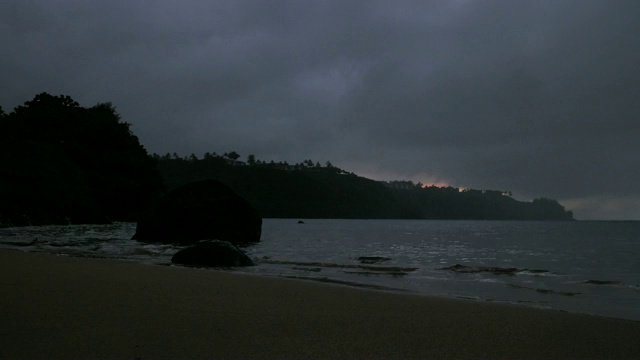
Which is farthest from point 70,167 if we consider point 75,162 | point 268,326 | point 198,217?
point 268,326

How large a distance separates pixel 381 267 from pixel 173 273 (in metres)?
5.34

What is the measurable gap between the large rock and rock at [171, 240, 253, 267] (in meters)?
8.17

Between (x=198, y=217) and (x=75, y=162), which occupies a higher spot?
(x=75, y=162)

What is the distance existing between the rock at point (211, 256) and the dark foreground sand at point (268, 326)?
14.7ft

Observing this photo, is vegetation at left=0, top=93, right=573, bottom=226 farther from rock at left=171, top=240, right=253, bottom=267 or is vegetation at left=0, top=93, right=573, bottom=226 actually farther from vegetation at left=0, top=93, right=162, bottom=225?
rock at left=171, top=240, right=253, bottom=267

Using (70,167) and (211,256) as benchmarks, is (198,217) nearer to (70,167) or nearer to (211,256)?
(211,256)

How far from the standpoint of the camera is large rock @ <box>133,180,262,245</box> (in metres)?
18.5

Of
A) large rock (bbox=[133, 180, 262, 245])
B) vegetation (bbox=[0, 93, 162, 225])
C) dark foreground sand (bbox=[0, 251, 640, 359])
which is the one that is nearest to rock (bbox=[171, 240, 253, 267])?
dark foreground sand (bbox=[0, 251, 640, 359])

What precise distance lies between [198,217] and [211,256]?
896cm

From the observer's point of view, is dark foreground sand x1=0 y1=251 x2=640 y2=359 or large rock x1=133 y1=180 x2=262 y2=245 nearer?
dark foreground sand x1=0 y1=251 x2=640 y2=359

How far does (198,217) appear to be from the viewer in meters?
18.7

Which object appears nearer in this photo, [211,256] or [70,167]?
[211,256]

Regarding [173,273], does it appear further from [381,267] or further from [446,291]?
[381,267]

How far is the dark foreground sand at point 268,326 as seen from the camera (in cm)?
280
